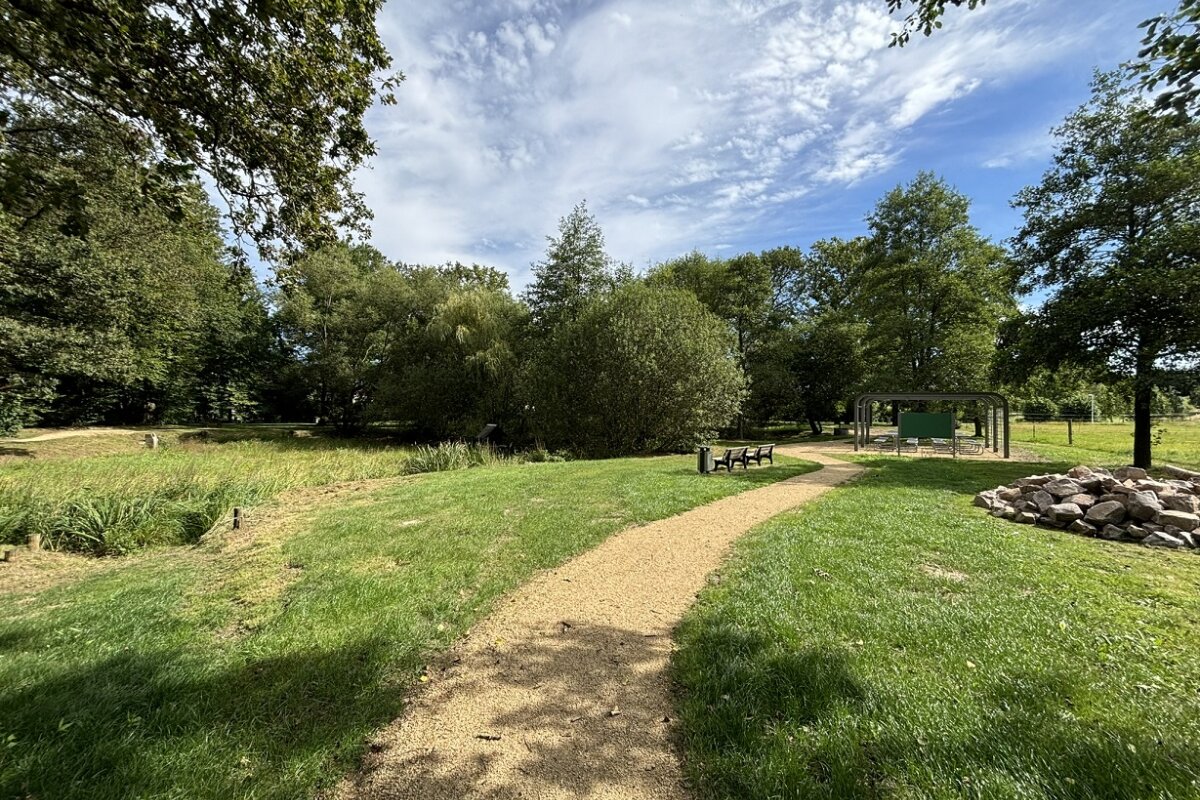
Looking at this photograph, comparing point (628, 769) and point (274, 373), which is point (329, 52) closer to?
point (628, 769)

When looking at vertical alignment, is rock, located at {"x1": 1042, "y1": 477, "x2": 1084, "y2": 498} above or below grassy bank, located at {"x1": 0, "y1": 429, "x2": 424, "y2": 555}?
above

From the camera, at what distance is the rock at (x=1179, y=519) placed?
612 centimetres

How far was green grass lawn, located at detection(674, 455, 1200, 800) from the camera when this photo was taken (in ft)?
7.50

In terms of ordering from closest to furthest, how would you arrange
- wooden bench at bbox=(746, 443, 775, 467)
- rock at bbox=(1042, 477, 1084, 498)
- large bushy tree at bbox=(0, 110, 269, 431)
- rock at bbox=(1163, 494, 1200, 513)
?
large bushy tree at bbox=(0, 110, 269, 431) → rock at bbox=(1163, 494, 1200, 513) → rock at bbox=(1042, 477, 1084, 498) → wooden bench at bbox=(746, 443, 775, 467)

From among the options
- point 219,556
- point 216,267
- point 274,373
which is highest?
point 216,267

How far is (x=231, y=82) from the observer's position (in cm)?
467

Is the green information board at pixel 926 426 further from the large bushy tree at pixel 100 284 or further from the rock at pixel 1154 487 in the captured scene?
the large bushy tree at pixel 100 284

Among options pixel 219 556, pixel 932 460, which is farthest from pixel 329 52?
pixel 932 460

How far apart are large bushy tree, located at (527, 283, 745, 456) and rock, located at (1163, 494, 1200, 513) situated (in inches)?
528

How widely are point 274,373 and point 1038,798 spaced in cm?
4629

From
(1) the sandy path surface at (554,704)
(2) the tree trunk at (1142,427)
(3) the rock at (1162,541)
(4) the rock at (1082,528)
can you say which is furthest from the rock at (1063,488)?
(2) the tree trunk at (1142,427)

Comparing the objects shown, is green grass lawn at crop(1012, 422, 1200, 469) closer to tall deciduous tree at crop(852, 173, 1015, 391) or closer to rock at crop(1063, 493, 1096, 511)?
tall deciduous tree at crop(852, 173, 1015, 391)

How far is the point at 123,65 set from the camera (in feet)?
13.7

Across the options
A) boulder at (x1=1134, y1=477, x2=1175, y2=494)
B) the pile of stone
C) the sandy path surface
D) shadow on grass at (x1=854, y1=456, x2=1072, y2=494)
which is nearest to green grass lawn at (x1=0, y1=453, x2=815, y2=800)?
the sandy path surface
